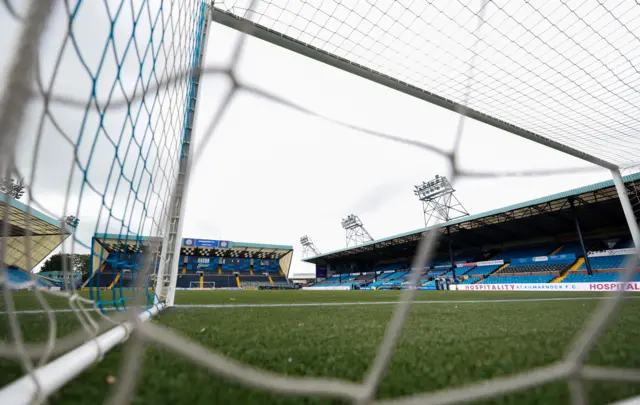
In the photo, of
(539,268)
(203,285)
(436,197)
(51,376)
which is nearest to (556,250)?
(539,268)

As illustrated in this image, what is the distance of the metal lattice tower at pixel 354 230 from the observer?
34.2 meters

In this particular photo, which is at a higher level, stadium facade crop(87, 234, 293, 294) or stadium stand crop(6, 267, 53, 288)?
stadium facade crop(87, 234, 293, 294)

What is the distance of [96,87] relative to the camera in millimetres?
1197

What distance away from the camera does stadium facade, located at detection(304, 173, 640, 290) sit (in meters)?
12.9

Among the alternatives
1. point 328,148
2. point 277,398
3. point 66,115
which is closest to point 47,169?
point 66,115

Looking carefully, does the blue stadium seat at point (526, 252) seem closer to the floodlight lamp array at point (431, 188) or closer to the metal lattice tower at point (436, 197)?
the metal lattice tower at point (436, 197)

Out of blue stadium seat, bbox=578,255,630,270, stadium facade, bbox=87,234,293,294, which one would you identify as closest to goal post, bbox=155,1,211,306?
blue stadium seat, bbox=578,255,630,270

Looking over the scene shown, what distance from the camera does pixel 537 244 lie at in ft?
60.2

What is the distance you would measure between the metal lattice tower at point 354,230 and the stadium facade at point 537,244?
32.4 ft

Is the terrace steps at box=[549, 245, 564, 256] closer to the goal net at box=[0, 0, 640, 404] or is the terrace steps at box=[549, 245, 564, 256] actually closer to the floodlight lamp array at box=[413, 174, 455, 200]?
the floodlight lamp array at box=[413, 174, 455, 200]

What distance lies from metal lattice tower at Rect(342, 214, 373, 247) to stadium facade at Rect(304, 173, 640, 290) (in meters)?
9.89

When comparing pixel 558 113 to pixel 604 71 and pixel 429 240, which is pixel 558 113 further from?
pixel 429 240

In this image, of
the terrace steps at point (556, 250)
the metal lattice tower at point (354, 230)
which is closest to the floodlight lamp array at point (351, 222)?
the metal lattice tower at point (354, 230)

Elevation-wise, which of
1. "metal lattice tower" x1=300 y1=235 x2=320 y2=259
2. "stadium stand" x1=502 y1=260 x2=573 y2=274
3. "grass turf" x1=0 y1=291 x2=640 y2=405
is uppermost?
"metal lattice tower" x1=300 y1=235 x2=320 y2=259
